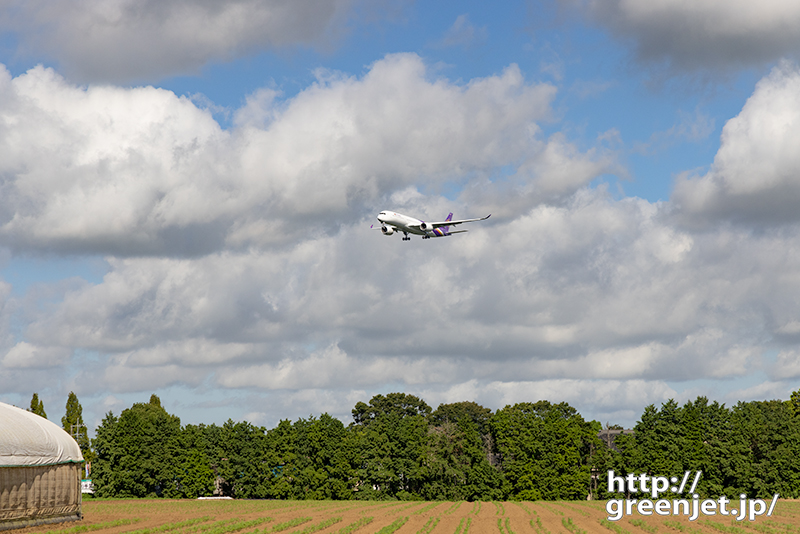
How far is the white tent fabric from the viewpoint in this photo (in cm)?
5847

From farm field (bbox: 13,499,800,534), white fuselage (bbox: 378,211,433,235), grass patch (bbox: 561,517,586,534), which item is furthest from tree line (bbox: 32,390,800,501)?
grass patch (bbox: 561,517,586,534)

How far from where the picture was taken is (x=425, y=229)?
94.6 m

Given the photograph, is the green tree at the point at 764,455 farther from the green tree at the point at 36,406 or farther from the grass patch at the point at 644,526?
the green tree at the point at 36,406

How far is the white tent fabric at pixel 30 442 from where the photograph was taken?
192 ft

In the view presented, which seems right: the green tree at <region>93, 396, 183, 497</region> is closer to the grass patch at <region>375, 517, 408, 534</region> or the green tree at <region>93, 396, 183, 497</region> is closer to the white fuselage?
the white fuselage

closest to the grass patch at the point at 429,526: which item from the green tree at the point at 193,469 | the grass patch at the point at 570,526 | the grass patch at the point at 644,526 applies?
the grass patch at the point at 570,526

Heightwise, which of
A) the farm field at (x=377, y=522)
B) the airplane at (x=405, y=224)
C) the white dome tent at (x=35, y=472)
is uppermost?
the airplane at (x=405, y=224)

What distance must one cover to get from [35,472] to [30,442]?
228cm

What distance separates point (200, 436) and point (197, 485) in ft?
26.3

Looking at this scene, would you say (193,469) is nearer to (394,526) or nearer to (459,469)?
(459,469)

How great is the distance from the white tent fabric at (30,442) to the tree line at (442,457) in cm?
5416

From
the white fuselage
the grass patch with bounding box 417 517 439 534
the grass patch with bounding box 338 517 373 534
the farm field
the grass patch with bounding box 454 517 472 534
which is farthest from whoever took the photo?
the white fuselage

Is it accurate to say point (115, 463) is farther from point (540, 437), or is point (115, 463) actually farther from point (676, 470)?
point (676, 470)

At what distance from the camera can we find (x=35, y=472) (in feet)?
201
